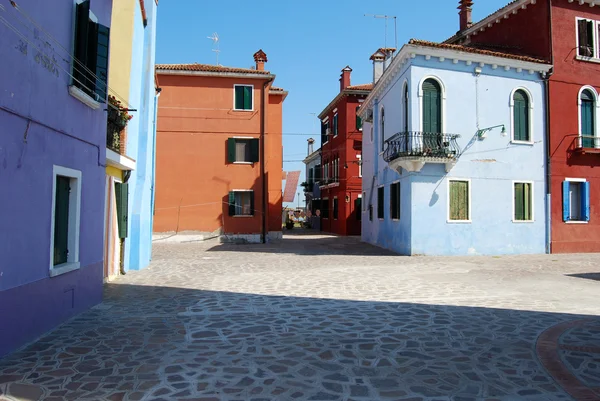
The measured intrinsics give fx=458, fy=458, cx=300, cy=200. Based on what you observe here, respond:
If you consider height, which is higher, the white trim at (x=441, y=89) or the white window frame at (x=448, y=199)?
the white trim at (x=441, y=89)

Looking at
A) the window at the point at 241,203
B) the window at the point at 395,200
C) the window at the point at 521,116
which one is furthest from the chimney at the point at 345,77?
the window at the point at 521,116

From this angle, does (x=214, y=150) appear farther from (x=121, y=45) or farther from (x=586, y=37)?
(x=586, y=37)

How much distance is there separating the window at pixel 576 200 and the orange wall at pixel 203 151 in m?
13.3

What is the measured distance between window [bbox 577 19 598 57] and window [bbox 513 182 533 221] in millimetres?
5685

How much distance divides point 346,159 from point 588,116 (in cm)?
1456

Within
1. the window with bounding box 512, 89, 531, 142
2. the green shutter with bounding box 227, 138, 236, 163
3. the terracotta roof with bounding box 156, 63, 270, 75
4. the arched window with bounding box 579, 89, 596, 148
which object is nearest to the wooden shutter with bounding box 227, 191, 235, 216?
the green shutter with bounding box 227, 138, 236, 163

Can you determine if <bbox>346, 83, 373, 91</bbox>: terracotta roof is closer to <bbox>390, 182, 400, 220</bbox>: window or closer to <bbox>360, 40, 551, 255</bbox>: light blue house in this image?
<bbox>360, 40, 551, 255</bbox>: light blue house

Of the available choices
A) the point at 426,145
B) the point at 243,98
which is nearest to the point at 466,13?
the point at 426,145

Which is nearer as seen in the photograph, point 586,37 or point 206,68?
point 586,37

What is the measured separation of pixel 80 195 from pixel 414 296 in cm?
587

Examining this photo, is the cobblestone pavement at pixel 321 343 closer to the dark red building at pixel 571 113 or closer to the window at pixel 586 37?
the dark red building at pixel 571 113

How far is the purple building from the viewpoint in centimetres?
476

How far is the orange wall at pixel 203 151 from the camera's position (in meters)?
22.9

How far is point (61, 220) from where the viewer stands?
249 inches
